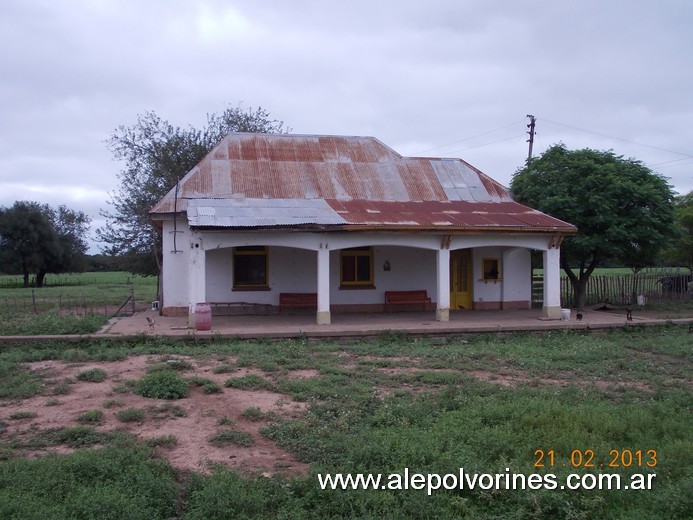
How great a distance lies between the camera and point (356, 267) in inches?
741

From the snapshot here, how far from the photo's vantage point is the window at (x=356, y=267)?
18.7 m

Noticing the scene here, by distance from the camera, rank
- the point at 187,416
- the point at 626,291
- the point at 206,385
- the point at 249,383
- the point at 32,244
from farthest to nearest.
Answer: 1. the point at 32,244
2. the point at 626,291
3. the point at 249,383
4. the point at 206,385
5. the point at 187,416

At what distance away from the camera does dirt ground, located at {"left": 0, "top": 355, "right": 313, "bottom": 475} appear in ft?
20.4

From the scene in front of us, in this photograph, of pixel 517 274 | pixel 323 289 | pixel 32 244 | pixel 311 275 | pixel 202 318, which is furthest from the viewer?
pixel 32 244

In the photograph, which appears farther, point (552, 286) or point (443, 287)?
point (552, 286)

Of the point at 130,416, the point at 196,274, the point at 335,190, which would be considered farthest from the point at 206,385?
the point at 335,190

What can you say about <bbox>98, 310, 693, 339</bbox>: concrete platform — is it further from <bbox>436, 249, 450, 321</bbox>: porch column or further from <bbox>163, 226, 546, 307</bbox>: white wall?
<bbox>163, 226, 546, 307</bbox>: white wall

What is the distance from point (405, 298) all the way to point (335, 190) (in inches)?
158

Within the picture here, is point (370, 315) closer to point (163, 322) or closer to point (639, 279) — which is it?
point (163, 322)

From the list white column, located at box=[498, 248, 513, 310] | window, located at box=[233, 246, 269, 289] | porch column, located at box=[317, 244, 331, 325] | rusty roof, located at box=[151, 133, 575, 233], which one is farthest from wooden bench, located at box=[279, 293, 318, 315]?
white column, located at box=[498, 248, 513, 310]

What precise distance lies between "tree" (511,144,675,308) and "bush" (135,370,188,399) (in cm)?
1429

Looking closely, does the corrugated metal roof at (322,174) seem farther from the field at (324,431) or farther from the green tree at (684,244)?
the green tree at (684,244)

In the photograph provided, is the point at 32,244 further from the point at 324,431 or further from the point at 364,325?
the point at 324,431

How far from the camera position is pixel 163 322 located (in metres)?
15.9
